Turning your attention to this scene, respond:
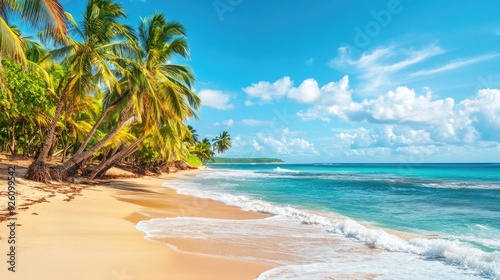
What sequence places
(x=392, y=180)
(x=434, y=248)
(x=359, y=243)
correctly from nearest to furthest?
(x=434, y=248) → (x=359, y=243) → (x=392, y=180)

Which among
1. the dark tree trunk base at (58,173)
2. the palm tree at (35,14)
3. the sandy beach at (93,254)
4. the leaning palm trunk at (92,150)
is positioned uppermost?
the palm tree at (35,14)

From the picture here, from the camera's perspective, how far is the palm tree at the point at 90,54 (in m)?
13.6

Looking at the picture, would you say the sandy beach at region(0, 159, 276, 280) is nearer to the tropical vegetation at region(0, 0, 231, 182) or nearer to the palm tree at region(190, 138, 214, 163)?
the tropical vegetation at region(0, 0, 231, 182)

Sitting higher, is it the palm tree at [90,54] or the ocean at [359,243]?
the palm tree at [90,54]

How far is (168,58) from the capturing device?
17.7 m

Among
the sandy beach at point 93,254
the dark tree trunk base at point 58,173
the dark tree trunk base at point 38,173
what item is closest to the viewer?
the sandy beach at point 93,254

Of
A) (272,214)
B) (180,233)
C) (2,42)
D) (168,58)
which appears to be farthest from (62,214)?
(168,58)

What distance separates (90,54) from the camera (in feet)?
44.6

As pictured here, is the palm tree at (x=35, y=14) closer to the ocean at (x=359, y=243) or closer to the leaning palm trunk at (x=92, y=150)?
the ocean at (x=359, y=243)

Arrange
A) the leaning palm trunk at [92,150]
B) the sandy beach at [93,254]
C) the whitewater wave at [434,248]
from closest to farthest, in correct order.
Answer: the sandy beach at [93,254]
the whitewater wave at [434,248]
the leaning palm trunk at [92,150]

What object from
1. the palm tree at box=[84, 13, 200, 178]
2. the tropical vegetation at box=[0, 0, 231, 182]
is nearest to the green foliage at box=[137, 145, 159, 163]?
the tropical vegetation at box=[0, 0, 231, 182]

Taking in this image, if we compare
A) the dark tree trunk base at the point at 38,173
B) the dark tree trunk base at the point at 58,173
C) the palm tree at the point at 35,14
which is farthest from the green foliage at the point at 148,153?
the palm tree at the point at 35,14

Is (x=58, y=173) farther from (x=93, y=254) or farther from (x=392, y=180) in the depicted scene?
(x=392, y=180)

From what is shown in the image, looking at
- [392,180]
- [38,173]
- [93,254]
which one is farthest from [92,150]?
[392,180]
